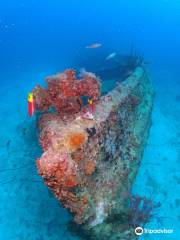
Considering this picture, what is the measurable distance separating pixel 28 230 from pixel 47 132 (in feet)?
13.7

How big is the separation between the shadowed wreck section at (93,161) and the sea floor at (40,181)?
201cm

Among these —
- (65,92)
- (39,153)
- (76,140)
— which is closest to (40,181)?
(39,153)

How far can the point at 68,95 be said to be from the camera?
7.25m

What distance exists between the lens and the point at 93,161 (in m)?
6.31

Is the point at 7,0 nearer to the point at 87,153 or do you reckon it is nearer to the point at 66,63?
the point at 66,63

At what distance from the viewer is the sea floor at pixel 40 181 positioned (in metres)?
8.72

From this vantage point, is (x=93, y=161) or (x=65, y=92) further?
(x=65, y=92)

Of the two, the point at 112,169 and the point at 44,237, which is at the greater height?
the point at 112,169

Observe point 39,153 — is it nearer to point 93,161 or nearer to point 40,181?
point 40,181

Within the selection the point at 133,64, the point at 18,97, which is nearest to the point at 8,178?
the point at 18,97

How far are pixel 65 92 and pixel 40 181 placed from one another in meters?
4.41

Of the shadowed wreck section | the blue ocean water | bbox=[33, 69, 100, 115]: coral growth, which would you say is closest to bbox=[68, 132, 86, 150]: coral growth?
the shadowed wreck section

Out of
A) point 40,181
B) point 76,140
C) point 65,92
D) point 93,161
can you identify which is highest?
point 65,92

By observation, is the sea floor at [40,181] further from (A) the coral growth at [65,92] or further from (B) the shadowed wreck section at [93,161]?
(A) the coral growth at [65,92]
